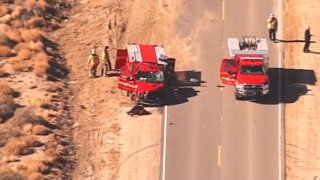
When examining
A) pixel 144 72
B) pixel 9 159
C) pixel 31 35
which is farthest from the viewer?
pixel 31 35

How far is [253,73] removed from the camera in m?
46.7

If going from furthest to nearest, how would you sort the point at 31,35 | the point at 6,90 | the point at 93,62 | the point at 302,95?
the point at 31,35 < the point at 93,62 < the point at 302,95 < the point at 6,90

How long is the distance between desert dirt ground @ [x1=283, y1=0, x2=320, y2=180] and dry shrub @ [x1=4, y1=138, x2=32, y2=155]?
12566mm

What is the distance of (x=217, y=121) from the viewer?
45594 millimetres

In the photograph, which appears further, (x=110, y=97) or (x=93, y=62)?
(x=93, y=62)

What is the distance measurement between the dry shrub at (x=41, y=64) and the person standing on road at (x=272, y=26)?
12638 mm

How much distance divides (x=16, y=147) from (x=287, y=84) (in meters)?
15.2

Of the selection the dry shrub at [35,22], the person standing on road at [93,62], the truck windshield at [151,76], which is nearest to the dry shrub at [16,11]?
the dry shrub at [35,22]

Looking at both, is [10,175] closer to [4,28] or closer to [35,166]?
[35,166]

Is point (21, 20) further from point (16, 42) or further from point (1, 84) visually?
point (1, 84)

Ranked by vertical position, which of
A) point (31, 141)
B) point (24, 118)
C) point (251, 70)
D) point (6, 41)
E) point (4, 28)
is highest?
point (4, 28)

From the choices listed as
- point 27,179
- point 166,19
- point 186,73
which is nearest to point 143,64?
point 186,73

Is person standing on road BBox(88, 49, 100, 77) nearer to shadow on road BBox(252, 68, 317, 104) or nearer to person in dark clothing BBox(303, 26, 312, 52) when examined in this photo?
shadow on road BBox(252, 68, 317, 104)

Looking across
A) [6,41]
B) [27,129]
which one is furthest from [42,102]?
[6,41]
